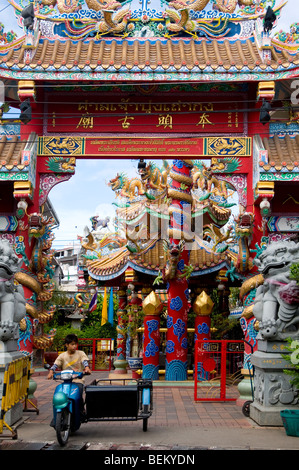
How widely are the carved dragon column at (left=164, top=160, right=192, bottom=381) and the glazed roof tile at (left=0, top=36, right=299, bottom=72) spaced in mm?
3065

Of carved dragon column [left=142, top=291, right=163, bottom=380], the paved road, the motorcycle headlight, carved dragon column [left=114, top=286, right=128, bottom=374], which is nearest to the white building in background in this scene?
carved dragon column [left=114, top=286, right=128, bottom=374]

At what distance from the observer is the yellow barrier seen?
7258 millimetres

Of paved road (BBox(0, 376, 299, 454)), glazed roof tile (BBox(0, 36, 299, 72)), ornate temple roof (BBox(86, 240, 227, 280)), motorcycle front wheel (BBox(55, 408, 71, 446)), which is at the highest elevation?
glazed roof tile (BBox(0, 36, 299, 72))

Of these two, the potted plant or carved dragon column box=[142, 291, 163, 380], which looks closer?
the potted plant

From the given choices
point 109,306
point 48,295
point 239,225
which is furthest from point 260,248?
point 109,306

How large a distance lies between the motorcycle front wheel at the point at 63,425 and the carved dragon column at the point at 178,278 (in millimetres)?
7071

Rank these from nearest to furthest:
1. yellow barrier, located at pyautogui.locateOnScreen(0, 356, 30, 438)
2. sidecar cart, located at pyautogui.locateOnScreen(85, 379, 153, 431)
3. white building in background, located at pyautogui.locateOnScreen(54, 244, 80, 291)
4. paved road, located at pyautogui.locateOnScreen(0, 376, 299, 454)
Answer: paved road, located at pyautogui.locateOnScreen(0, 376, 299, 454), yellow barrier, located at pyautogui.locateOnScreen(0, 356, 30, 438), sidecar cart, located at pyautogui.locateOnScreen(85, 379, 153, 431), white building in background, located at pyautogui.locateOnScreen(54, 244, 80, 291)

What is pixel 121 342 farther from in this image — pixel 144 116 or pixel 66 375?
pixel 66 375

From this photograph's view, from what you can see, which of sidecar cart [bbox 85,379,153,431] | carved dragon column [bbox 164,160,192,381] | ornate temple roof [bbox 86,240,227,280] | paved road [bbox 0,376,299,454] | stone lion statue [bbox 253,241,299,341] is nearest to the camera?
paved road [bbox 0,376,299,454]

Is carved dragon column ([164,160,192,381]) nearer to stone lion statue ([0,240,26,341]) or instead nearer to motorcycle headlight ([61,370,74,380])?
stone lion statue ([0,240,26,341])
